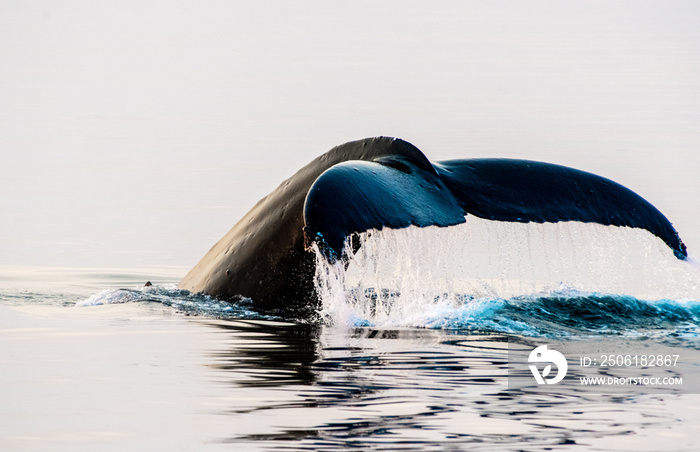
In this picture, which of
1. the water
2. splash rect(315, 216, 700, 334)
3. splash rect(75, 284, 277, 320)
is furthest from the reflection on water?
splash rect(75, 284, 277, 320)

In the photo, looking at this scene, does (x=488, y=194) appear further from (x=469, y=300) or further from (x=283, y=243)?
(x=469, y=300)

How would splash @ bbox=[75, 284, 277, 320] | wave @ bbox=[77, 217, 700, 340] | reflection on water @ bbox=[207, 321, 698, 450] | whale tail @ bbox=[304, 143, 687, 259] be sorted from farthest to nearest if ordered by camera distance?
splash @ bbox=[75, 284, 277, 320], wave @ bbox=[77, 217, 700, 340], whale tail @ bbox=[304, 143, 687, 259], reflection on water @ bbox=[207, 321, 698, 450]

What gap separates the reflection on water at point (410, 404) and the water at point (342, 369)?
0.5 inches

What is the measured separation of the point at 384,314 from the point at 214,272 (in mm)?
1463

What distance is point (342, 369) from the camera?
6.16 metres

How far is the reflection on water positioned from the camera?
4652 millimetres

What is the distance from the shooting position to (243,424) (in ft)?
16.1

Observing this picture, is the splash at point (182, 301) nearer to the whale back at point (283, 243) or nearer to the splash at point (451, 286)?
the whale back at point (283, 243)

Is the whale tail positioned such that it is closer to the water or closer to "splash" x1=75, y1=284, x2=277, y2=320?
the water

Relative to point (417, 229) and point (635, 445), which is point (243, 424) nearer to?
point (635, 445)

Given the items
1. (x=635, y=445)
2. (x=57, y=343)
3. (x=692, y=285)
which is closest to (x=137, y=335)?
(x=57, y=343)

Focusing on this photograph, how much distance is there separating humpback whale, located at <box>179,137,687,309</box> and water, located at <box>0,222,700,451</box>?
0.14m

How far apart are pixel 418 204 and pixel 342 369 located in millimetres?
1490

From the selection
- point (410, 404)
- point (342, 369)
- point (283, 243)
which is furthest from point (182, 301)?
point (410, 404)
